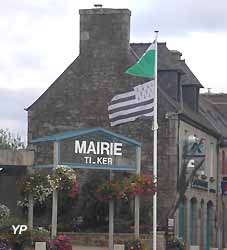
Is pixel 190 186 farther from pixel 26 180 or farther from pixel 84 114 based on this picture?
pixel 26 180

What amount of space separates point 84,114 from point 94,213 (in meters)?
5.79

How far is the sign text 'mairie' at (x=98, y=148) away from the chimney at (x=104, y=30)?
15.1 meters

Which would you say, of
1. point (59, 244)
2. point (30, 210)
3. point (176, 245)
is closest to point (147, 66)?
point (30, 210)

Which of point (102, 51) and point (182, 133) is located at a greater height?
point (102, 51)

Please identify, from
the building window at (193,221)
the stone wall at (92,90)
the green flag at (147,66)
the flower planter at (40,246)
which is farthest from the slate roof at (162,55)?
the flower planter at (40,246)

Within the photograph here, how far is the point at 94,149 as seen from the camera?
28.2m

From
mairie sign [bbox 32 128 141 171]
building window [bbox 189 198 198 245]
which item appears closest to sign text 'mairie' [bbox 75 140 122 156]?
mairie sign [bbox 32 128 141 171]

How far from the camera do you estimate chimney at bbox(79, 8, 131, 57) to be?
43406 mm

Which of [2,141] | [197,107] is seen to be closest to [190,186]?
[197,107]

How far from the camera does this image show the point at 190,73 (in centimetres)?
4903

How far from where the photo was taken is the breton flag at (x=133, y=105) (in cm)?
2986

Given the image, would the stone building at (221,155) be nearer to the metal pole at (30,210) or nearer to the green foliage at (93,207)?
the green foliage at (93,207)

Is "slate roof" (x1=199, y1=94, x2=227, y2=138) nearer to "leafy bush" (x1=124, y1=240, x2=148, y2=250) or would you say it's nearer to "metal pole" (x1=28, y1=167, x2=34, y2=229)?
"leafy bush" (x1=124, y1=240, x2=148, y2=250)

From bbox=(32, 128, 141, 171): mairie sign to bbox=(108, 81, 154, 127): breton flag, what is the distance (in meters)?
0.92
